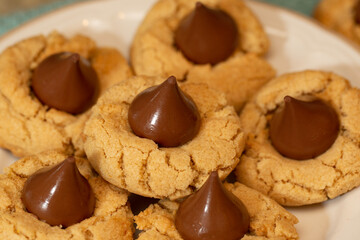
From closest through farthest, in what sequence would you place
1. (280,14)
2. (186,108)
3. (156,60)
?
1. (186,108)
2. (156,60)
3. (280,14)

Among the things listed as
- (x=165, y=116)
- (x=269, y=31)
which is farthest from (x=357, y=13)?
(x=165, y=116)

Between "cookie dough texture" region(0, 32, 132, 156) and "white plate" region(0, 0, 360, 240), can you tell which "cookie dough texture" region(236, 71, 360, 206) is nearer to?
"white plate" region(0, 0, 360, 240)

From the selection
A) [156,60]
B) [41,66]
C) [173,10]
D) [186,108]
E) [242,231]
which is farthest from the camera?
[173,10]

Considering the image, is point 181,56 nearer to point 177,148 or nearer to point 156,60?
point 156,60

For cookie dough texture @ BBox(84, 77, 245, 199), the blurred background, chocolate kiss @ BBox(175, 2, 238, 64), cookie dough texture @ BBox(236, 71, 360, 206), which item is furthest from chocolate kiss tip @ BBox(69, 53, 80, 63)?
the blurred background

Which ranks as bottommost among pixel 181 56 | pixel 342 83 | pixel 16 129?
pixel 16 129

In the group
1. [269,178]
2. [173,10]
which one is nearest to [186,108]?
Answer: [269,178]

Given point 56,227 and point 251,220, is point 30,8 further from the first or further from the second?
point 251,220
